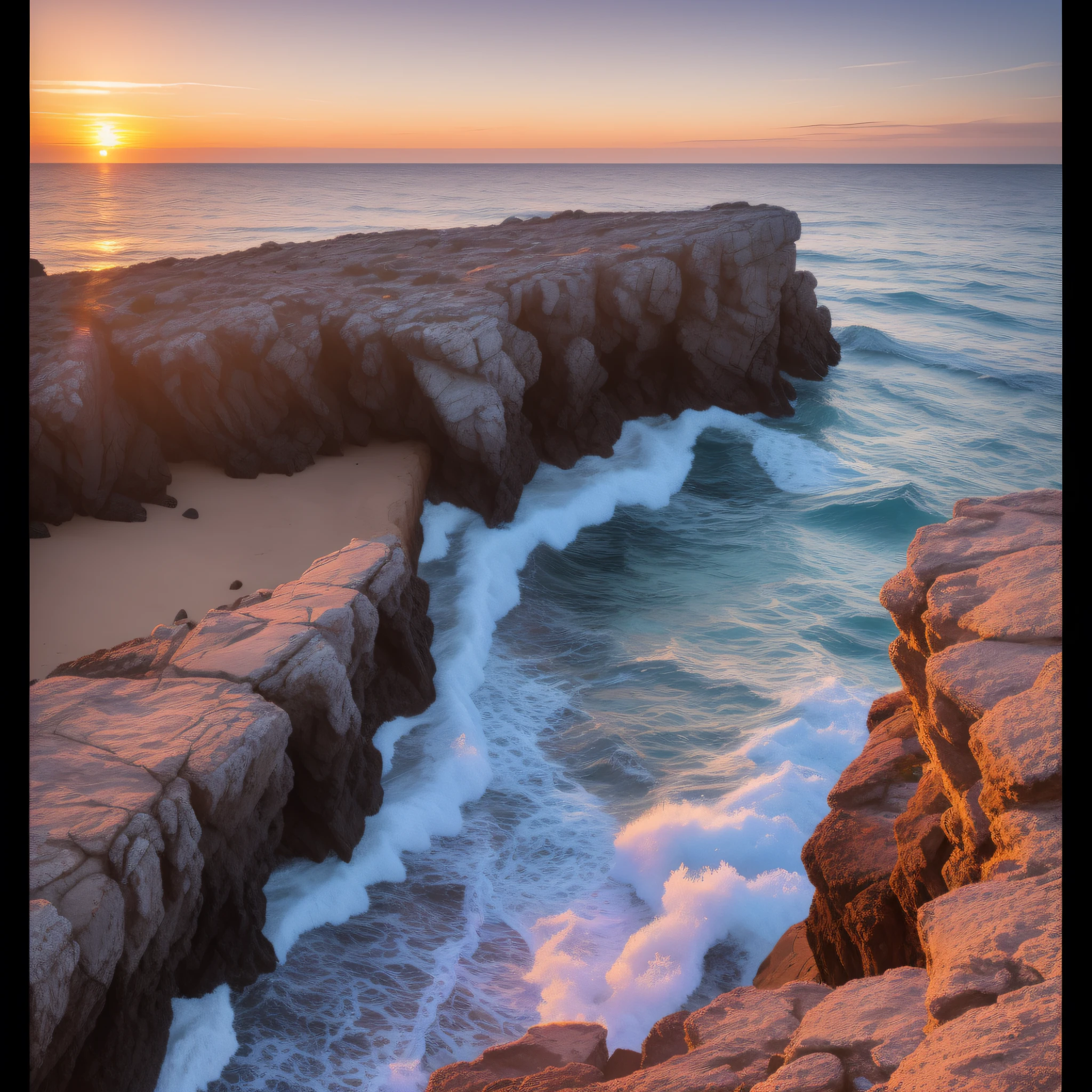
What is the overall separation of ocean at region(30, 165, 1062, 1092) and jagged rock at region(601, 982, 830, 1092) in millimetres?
3170

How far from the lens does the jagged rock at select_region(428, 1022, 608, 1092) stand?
6277mm

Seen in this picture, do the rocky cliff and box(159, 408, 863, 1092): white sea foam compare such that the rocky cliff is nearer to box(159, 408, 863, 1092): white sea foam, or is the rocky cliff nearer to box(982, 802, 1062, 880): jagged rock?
box(982, 802, 1062, 880): jagged rock

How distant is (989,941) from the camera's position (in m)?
4.04

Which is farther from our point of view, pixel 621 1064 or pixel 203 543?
pixel 203 543

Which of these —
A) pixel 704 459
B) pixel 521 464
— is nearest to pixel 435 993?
pixel 521 464

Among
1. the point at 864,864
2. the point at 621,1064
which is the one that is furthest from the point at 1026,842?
the point at 621,1064

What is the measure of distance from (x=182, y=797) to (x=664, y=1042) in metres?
4.69

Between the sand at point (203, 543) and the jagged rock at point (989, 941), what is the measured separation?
460 inches

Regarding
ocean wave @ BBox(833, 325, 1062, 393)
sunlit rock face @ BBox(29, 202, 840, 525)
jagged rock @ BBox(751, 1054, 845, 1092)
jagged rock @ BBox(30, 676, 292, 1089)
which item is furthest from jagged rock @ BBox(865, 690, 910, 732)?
ocean wave @ BBox(833, 325, 1062, 393)

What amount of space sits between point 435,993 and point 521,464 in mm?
14269

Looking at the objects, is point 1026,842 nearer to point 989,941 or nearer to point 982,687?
point 989,941

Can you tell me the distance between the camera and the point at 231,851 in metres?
8.33
